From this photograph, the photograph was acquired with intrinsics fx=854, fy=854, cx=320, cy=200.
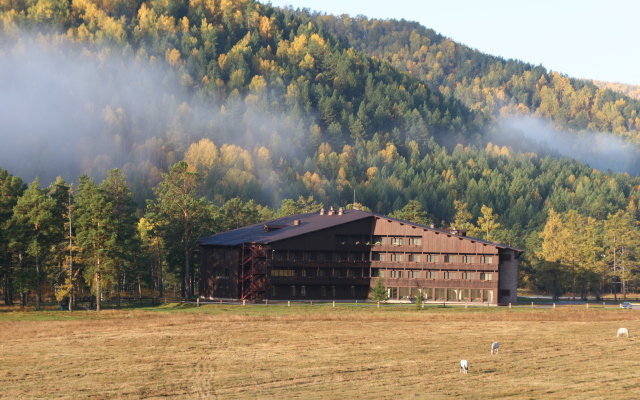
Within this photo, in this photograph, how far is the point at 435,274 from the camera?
117 m

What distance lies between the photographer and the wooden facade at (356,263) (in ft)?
376

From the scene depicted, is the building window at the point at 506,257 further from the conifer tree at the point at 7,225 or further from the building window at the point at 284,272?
the conifer tree at the point at 7,225

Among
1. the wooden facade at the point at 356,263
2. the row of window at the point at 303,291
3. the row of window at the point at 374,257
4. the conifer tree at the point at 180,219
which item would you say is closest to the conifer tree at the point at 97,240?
the conifer tree at the point at 180,219

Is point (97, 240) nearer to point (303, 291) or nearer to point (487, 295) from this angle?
point (303, 291)

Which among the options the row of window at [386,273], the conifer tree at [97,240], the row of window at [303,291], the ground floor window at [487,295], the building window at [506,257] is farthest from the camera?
the building window at [506,257]

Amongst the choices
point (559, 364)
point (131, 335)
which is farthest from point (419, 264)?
point (559, 364)

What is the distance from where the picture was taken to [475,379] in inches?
1966

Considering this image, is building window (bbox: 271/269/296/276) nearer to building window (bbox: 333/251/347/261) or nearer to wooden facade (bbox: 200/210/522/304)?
wooden facade (bbox: 200/210/522/304)

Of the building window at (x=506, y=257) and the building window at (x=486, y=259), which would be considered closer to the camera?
the building window at (x=486, y=259)

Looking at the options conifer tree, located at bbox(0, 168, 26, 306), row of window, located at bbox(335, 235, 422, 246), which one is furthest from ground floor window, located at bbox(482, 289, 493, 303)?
conifer tree, located at bbox(0, 168, 26, 306)

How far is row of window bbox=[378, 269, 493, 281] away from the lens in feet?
381

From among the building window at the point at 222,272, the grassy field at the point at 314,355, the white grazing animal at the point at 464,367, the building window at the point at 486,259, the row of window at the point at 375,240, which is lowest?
the grassy field at the point at 314,355

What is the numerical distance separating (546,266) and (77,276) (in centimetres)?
7226

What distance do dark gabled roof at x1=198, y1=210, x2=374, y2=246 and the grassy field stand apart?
2111cm
